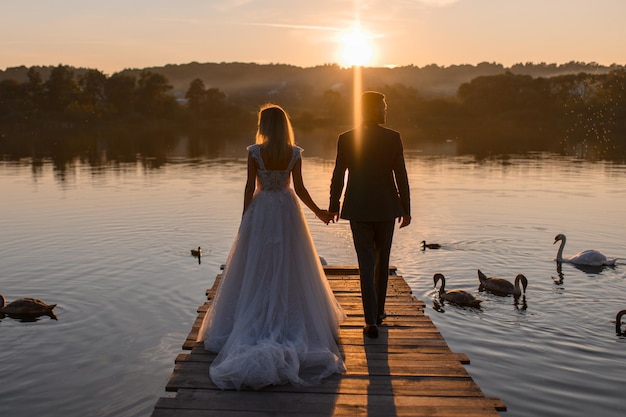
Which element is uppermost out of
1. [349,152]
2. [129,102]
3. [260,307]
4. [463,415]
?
[129,102]

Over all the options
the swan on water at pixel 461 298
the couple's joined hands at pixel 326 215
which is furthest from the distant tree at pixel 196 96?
the couple's joined hands at pixel 326 215

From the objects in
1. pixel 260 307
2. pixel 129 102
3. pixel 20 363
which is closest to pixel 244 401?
pixel 260 307

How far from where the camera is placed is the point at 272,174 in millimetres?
9000

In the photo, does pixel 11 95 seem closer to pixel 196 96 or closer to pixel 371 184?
pixel 196 96

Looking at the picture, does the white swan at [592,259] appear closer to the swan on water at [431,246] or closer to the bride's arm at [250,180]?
the swan on water at [431,246]

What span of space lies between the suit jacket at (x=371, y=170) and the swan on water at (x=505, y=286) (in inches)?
300

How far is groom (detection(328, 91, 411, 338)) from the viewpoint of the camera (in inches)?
A: 361

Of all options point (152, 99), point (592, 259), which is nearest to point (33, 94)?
point (152, 99)

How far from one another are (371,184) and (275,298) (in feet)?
6.94

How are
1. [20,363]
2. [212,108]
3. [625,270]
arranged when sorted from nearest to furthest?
[20,363], [625,270], [212,108]

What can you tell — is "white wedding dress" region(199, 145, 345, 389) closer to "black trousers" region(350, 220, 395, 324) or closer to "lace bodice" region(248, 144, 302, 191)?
"lace bodice" region(248, 144, 302, 191)

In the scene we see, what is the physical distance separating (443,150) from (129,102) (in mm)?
89966

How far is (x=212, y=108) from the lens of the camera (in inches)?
5842

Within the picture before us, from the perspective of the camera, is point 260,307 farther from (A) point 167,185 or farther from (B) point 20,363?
(A) point 167,185
